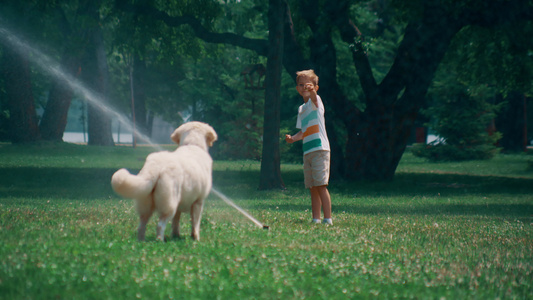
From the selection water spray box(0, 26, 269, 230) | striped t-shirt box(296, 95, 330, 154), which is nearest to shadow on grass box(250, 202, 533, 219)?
water spray box(0, 26, 269, 230)

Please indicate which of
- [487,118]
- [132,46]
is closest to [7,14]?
[132,46]

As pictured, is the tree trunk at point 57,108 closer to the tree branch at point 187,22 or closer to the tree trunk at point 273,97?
the tree branch at point 187,22

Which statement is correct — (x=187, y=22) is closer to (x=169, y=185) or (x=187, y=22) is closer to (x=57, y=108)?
(x=57, y=108)

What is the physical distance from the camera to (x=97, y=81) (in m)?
37.2

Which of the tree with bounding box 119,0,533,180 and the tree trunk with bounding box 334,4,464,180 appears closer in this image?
the tree with bounding box 119,0,533,180

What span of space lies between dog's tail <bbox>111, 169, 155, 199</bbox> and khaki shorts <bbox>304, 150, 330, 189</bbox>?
3.65 metres

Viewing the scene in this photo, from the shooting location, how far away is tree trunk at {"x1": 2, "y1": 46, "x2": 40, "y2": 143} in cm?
2812

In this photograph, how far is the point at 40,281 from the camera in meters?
4.87

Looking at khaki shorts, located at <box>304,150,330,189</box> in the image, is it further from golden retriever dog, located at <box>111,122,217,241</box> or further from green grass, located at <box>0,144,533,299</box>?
golden retriever dog, located at <box>111,122,217,241</box>

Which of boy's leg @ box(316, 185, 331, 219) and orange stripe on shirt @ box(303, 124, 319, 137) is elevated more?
orange stripe on shirt @ box(303, 124, 319, 137)

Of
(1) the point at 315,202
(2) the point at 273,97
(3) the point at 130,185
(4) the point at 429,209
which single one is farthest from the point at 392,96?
(3) the point at 130,185

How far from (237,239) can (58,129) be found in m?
27.5

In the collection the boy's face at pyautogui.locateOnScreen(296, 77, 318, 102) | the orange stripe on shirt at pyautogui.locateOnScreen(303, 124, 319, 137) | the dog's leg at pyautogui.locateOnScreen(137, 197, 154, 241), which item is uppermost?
the boy's face at pyautogui.locateOnScreen(296, 77, 318, 102)

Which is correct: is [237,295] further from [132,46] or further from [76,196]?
[132,46]
